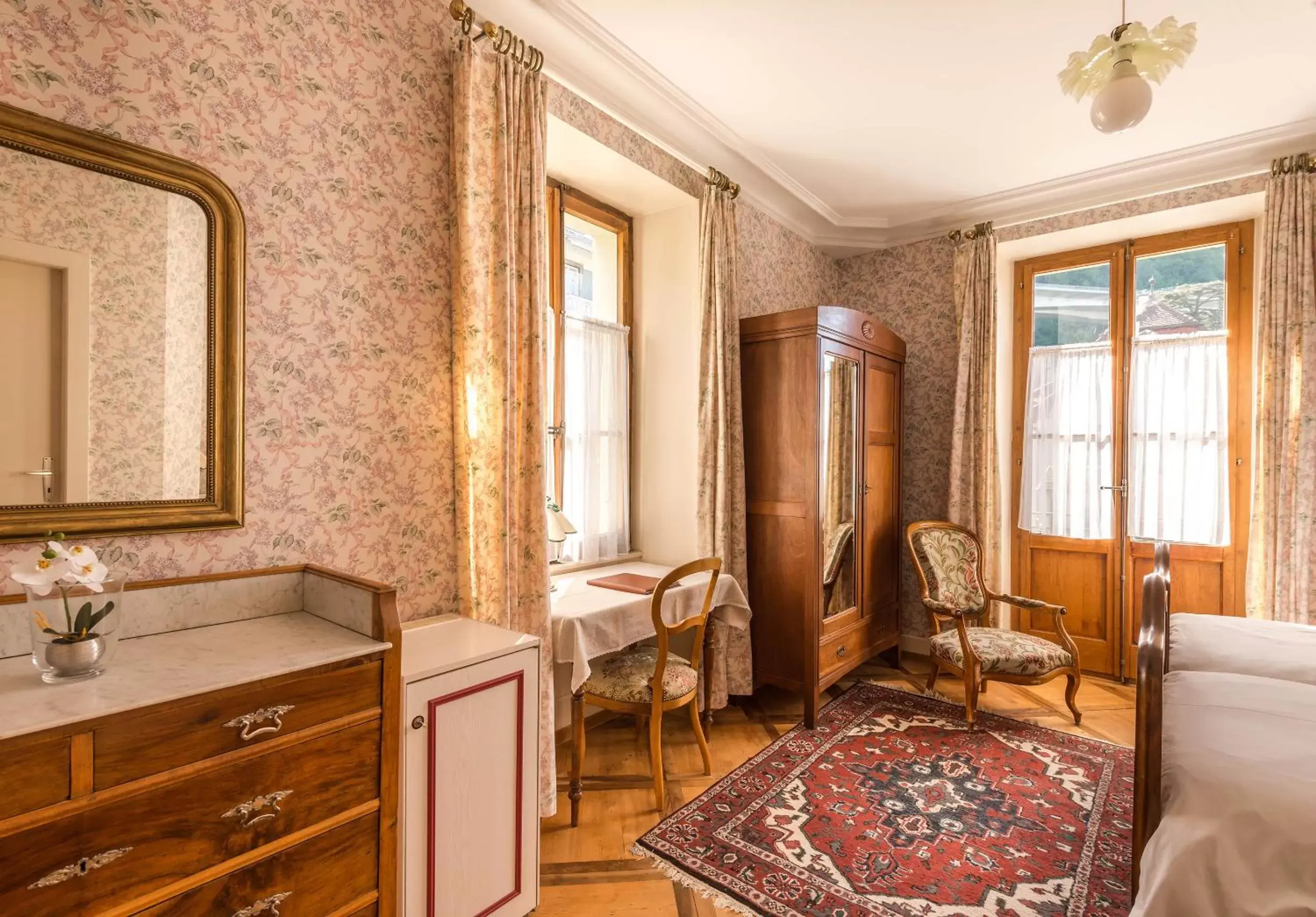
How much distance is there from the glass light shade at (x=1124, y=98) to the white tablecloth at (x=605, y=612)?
1974 mm

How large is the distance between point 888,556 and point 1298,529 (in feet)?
6.16

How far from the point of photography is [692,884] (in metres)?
1.95

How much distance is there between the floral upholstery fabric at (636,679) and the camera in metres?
2.38

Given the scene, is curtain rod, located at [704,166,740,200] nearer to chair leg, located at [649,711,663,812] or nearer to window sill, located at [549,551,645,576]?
window sill, located at [549,551,645,576]

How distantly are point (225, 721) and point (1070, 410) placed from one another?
4.48m

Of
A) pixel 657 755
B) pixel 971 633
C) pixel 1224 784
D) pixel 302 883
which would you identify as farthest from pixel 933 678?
pixel 302 883

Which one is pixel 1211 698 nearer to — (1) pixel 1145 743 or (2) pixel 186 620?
(1) pixel 1145 743

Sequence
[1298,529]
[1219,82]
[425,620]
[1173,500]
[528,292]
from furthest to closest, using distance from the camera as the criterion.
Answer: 1. [1173,500]
2. [1298,529]
3. [1219,82]
4. [528,292]
5. [425,620]

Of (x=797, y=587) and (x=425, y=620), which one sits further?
(x=797, y=587)

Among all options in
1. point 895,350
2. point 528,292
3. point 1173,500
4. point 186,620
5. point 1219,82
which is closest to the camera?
point 186,620

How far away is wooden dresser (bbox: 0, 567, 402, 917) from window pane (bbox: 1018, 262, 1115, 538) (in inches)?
161

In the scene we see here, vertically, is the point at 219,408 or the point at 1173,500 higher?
the point at 219,408

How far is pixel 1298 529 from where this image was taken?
303cm

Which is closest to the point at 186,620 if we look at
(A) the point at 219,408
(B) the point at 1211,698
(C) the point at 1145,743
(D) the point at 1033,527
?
(A) the point at 219,408
